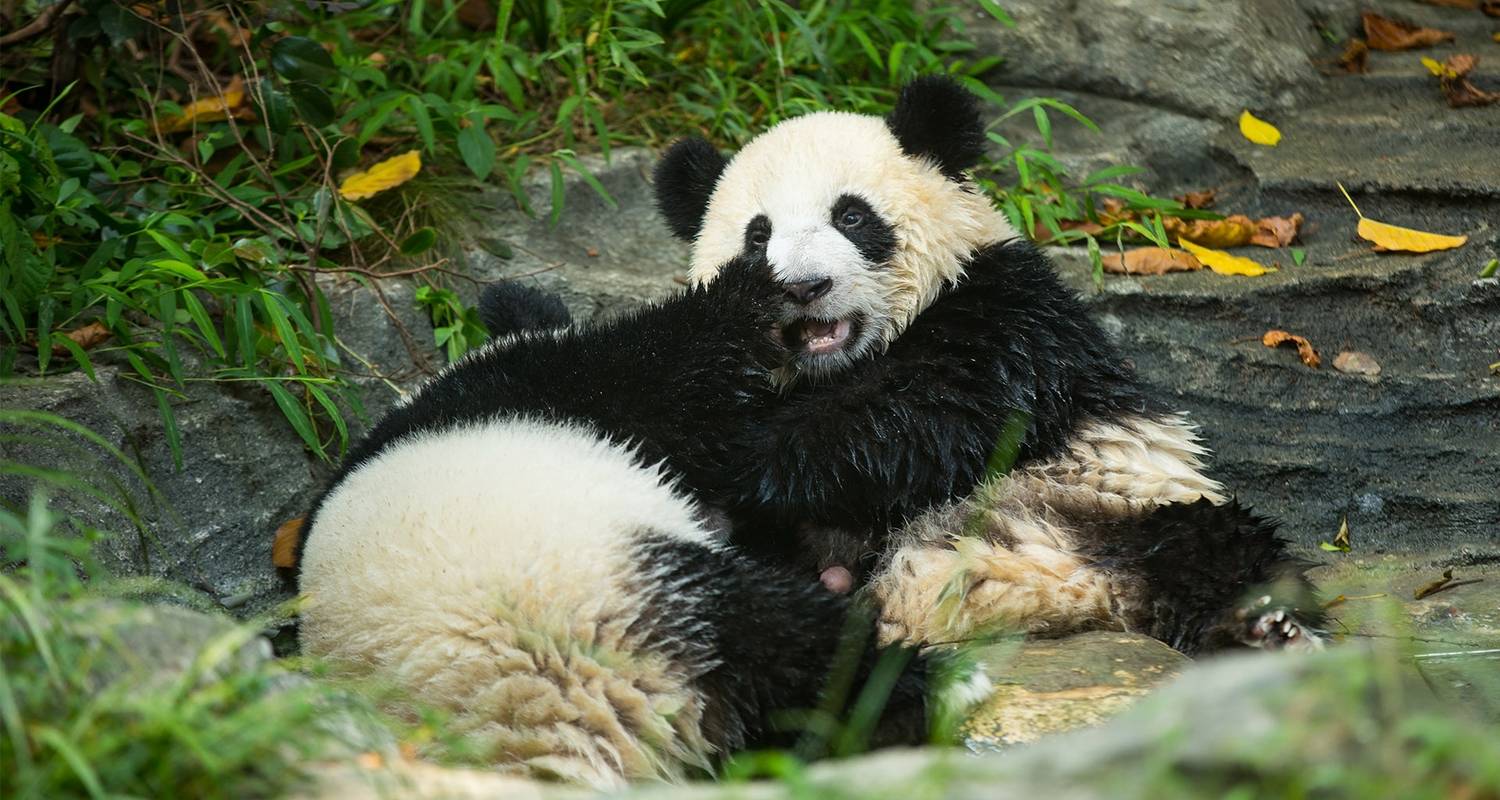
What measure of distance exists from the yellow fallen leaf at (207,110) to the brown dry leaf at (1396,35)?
5068 millimetres

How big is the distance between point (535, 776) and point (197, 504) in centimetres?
210

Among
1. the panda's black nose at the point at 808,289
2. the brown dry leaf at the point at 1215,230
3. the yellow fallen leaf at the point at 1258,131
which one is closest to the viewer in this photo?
the panda's black nose at the point at 808,289

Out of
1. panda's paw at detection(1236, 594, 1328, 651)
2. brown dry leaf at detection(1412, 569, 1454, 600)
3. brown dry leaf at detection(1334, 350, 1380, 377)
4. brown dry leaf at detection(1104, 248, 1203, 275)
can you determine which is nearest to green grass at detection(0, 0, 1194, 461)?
brown dry leaf at detection(1104, 248, 1203, 275)

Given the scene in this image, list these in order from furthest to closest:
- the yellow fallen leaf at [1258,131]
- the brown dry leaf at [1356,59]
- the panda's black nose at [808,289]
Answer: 1. the brown dry leaf at [1356,59]
2. the yellow fallen leaf at [1258,131]
3. the panda's black nose at [808,289]

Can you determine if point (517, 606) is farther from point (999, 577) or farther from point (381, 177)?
point (381, 177)

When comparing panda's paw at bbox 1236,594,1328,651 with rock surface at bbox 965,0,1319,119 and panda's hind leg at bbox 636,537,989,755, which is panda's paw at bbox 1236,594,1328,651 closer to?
panda's hind leg at bbox 636,537,989,755

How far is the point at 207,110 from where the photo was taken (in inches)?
210

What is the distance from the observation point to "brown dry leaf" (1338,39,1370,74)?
6590 millimetres

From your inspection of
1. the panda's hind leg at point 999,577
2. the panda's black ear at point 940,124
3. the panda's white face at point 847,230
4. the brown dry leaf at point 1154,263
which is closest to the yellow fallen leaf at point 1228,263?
the brown dry leaf at point 1154,263

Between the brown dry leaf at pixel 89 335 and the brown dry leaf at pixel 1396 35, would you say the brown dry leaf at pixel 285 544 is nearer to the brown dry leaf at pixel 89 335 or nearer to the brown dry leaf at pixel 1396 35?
the brown dry leaf at pixel 89 335

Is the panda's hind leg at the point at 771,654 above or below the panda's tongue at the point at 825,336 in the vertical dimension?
below

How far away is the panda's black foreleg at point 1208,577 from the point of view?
3.14 m

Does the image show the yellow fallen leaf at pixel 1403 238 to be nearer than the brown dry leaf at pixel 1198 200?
Yes

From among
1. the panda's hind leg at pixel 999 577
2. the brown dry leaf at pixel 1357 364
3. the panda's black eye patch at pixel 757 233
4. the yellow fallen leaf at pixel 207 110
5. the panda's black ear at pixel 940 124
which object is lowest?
the brown dry leaf at pixel 1357 364
